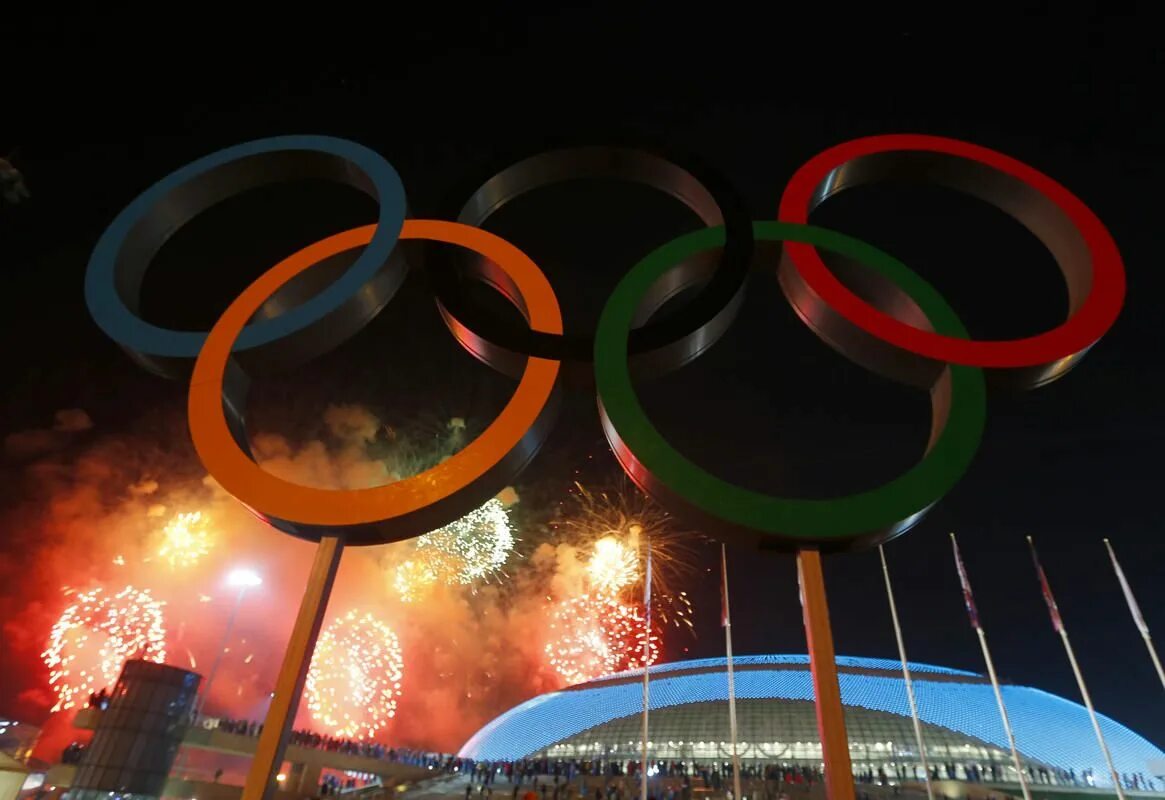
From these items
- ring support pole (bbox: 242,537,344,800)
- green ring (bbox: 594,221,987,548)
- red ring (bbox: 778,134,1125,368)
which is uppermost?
red ring (bbox: 778,134,1125,368)

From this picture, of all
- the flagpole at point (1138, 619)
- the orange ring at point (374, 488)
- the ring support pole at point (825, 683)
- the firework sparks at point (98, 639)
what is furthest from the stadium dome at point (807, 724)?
the orange ring at point (374, 488)

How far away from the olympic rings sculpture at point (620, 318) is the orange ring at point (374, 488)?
0.11 ft

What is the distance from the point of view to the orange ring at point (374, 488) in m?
11.3

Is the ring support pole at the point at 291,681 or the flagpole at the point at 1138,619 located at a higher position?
the flagpole at the point at 1138,619

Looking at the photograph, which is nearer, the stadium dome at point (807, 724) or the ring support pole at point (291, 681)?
the ring support pole at point (291, 681)

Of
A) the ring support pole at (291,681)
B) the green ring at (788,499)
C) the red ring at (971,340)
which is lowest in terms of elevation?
the ring support pole at (291,681)

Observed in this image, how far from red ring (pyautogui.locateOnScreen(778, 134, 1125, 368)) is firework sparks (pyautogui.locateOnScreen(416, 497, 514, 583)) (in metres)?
21.0

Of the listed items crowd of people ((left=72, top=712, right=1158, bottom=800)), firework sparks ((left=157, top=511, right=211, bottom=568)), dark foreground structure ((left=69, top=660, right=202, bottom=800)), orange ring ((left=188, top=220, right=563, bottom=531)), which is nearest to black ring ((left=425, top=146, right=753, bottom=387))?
orange ring ((left=188, top=220, right=563, bottom=531))

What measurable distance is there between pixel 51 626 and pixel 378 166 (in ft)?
102

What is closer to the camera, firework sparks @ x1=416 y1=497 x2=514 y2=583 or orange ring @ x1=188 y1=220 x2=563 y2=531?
orange ring @ x1=188 y1=220 x2=563 y2=531

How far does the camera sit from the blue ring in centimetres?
1346

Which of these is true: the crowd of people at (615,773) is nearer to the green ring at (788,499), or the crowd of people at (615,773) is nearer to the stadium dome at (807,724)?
the stadium dome at (807,724)

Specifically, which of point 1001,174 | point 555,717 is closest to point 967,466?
point 1001,174

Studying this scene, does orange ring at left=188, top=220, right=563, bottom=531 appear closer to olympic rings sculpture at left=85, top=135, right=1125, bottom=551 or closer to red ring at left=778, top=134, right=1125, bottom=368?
olympic rings sculpture at left=85, top=135, right=1125, bottom=551
